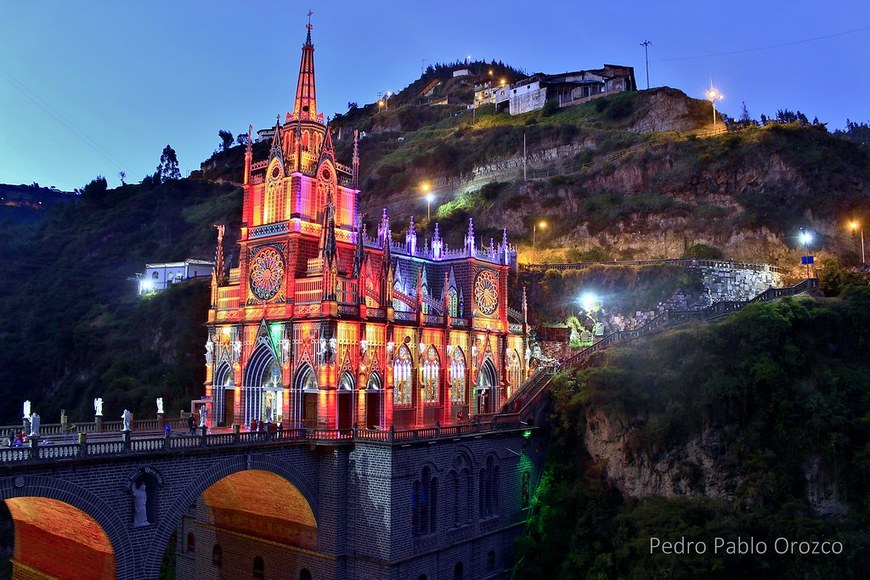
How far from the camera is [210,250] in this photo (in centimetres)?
9394

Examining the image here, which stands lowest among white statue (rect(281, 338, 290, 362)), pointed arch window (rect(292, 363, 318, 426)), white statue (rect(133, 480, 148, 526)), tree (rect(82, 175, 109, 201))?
white statue (rect(133, 480, 148, 526))

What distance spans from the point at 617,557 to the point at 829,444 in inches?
437

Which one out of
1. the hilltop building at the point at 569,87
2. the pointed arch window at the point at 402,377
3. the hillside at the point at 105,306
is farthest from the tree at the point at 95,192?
the pointed arch window at the point at 402,377

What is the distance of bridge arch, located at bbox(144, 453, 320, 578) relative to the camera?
87.6 ft

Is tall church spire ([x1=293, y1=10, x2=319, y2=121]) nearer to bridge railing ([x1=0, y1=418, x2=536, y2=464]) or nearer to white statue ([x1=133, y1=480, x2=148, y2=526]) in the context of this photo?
bridge railing ([x1=0, y1=418, x2=536, y2=464])

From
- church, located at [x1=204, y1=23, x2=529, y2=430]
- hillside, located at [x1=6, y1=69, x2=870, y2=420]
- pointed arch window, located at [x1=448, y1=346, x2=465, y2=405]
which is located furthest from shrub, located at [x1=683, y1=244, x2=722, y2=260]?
pointed arch window, located at [x1=448, y1=346, x2=465, y2=405]

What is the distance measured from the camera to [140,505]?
86.5 feet

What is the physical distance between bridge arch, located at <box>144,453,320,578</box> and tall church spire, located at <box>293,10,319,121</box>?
2055 cm

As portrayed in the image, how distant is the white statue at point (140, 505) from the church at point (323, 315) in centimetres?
770

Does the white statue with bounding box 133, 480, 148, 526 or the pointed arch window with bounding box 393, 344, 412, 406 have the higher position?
the pointed arch window with bounding box 393, 344, 412, 406

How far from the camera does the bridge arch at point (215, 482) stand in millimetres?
26688

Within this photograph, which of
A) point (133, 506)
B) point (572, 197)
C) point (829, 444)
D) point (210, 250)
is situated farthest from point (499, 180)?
point (133, 506)

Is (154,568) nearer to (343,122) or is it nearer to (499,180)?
(499,180)

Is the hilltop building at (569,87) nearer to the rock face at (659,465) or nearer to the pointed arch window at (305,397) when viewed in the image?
the rock face at (659,465)
